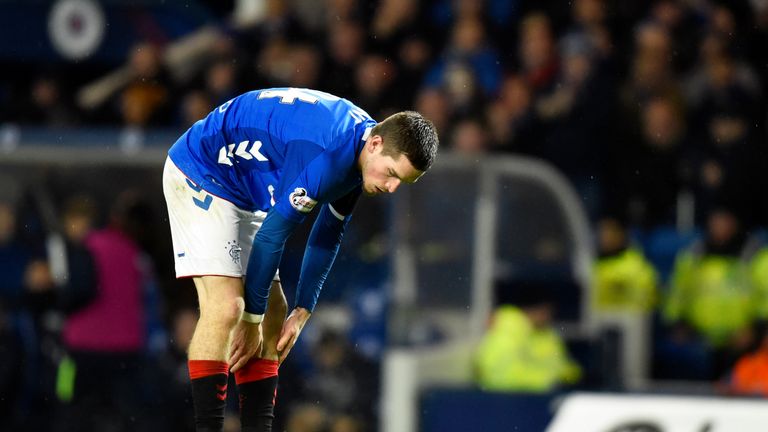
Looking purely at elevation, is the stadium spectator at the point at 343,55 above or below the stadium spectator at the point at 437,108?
above

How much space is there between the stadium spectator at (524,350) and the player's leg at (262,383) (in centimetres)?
380

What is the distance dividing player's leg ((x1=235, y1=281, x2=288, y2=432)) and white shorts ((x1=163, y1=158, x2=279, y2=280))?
35 centimetres

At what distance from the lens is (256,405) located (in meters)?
6.82

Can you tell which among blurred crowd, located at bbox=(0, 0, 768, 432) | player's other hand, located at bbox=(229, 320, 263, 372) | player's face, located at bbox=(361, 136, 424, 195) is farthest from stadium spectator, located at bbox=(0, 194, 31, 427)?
player's face, located at bbox=(361, 136, 424, 195)

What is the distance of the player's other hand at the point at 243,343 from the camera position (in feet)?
21.4

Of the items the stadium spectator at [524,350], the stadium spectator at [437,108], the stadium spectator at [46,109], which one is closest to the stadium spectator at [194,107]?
the stadium spectator at [46,109]

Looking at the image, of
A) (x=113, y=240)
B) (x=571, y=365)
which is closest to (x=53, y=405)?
(x=113, y=240)

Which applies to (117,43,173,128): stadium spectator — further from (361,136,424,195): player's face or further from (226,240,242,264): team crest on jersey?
(361,136,424,195): player's face

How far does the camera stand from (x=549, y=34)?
12.3 metres

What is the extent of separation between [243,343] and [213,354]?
0.57 ft

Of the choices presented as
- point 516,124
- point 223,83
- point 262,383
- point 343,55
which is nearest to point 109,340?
point 223,83

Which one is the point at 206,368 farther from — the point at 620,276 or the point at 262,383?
the point at 620,276

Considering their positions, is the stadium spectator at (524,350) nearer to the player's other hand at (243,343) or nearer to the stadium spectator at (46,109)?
the player's other hand at (243,343)

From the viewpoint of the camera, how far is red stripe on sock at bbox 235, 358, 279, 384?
22.5ft
